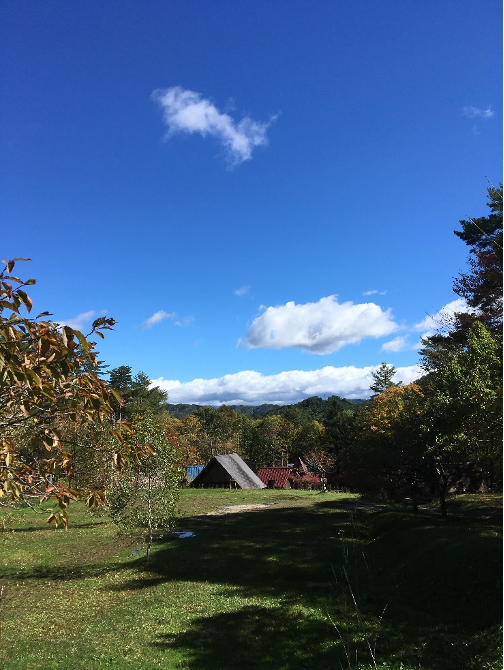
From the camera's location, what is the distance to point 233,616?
41.9 ft

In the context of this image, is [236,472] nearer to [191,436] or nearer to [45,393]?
[191,436]

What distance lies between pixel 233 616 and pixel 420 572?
6831mm

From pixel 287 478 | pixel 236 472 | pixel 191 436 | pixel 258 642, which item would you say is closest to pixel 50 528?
pixel 258 642

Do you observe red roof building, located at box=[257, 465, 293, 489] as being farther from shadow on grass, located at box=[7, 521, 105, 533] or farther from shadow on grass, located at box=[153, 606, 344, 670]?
shadow on grass, located at box=[153, 606, 344, 670]

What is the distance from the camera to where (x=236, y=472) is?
5697 cm

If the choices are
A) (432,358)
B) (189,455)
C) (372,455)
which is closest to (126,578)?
(372,455)

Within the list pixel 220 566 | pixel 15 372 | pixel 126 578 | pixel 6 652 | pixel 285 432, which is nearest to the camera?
pixel 15 372

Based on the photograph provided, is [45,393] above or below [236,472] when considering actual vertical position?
above

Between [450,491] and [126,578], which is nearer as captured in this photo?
[126,578]

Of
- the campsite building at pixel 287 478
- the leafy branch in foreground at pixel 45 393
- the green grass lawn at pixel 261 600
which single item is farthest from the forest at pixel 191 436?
the campsite building at pixel 287 478

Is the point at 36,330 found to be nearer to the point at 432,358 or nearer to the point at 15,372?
the point at 15,372

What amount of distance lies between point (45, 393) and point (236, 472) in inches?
2192

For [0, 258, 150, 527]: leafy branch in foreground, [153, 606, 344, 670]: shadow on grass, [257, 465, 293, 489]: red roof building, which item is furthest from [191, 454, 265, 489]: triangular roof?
[0, 258, 150, 527]: leafy branch in foreground

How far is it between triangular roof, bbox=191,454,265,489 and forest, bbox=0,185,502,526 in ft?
27.2
